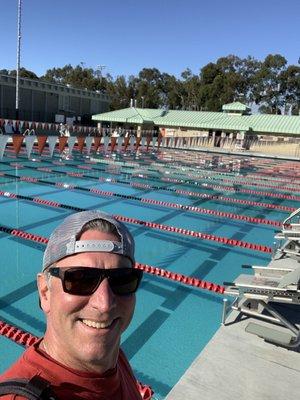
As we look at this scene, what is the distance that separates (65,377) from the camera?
1007 millimetres

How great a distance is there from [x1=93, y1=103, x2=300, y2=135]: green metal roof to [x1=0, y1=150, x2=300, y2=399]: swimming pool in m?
17.2

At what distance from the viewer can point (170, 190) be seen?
12.3 metres

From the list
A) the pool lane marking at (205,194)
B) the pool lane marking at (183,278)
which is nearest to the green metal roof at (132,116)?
the pool lane marking at (205,194)

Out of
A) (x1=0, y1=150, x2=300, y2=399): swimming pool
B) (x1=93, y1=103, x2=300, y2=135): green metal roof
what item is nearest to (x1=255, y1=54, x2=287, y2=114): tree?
(x1=93, y1=103, x2=300, y2=135): green metal roof

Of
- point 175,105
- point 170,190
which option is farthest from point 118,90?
point 170,190

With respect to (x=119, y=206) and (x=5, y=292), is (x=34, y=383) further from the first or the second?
(x=119, y=206)

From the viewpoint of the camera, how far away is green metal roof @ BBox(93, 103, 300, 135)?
33125 mm

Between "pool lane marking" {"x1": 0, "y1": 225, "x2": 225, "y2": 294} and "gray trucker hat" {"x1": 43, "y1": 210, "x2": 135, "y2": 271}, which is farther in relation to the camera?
"pool lane marking" {"x1": 0, "y1": 225, "x2": 225, "y2": 294}

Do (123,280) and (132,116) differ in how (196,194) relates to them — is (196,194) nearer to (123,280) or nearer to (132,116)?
(123,280)

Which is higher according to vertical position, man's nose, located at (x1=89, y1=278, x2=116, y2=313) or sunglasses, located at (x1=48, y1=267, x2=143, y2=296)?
sunglasses, located at (x1=48, y1=267, x2=143, y2=296)

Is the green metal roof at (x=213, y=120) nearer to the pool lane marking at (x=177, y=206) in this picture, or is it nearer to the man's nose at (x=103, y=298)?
the pool lane marking at (x=177, y=206)

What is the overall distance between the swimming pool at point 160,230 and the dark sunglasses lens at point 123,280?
8.55ft

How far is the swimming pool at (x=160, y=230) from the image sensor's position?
4141 millimetres

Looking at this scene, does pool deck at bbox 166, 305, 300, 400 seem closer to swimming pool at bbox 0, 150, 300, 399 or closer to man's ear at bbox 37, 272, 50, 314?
swimming pool at bbox 0, 150, 300, 399
